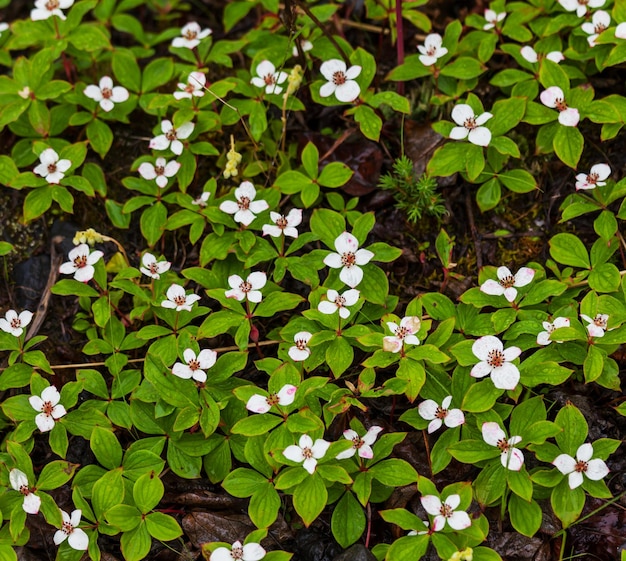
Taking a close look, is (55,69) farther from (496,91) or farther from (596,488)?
(596,488)

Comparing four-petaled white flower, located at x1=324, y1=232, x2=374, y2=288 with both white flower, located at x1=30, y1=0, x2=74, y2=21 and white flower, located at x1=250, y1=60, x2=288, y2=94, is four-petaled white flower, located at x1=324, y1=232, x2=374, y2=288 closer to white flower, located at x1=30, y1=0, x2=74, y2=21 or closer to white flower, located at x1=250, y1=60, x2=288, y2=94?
white flower, located at x1=250, y1=60, x2=288, y2=94

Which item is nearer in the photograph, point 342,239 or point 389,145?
point 342,239

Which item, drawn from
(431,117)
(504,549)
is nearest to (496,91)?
(431,117)

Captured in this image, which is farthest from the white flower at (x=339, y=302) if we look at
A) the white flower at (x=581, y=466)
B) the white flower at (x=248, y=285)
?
the white flower at (x=581, y=466)

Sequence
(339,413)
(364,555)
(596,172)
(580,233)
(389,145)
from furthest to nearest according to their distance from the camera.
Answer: (389,145), (580,233), (596,172), (339,413), (364,555)

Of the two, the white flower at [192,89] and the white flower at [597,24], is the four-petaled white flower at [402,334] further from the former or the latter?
the white flower at [597,24]

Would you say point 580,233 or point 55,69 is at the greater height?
point 55,69

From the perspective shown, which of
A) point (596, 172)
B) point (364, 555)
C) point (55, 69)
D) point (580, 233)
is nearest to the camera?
point (364, 555)

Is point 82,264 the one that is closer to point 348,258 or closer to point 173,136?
point 173,136
